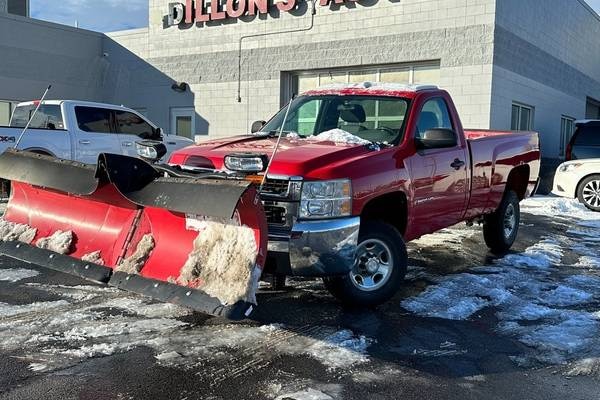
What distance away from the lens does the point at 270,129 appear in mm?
6805

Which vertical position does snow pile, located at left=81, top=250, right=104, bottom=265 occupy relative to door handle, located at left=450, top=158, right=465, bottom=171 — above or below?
below

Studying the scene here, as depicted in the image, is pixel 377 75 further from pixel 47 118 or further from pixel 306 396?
pixel 306 396

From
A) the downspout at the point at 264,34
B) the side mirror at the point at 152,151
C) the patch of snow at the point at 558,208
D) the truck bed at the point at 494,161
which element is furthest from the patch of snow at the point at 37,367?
the downspout at the point at 264,34

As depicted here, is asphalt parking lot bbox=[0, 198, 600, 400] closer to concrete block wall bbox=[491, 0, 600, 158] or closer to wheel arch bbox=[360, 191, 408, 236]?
wheel arch bbox=[360, 191, 408, 236]

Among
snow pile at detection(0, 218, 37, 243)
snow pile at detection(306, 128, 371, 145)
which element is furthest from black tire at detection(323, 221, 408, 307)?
snow pile at detection(0, 218, 37, 243)

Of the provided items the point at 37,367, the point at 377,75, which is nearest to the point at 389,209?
the point at 37,367

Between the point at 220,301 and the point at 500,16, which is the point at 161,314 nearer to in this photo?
the point at 220,301

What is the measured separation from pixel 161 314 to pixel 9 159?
229 cm

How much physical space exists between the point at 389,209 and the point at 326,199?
1.22 metres

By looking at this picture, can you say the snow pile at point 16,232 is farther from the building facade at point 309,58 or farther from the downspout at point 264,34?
the downspout at point 264,34

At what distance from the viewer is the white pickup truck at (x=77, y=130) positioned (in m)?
11.1

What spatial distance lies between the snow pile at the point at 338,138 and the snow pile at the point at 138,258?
190 centimetres

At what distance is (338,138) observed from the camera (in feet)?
18.8

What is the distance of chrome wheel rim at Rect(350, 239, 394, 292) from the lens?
531 cm
